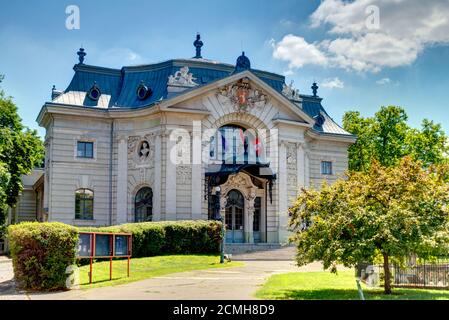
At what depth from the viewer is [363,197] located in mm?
18484

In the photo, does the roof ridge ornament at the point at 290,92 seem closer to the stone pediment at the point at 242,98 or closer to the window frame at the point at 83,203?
the stone pediment at the point at 242,98

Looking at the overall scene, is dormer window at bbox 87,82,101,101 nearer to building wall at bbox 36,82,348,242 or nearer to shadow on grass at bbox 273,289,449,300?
building wall at bbox 36,82,348,242

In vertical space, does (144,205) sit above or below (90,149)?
below

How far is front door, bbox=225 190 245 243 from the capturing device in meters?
42.4

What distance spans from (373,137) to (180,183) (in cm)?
2845

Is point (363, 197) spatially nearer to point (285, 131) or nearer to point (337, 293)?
point (337, 293)

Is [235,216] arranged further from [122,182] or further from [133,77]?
[133,77]

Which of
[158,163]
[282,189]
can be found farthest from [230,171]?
[282,189]

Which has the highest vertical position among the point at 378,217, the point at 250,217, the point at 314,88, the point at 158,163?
the point at 314,88

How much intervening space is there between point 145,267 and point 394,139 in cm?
4018

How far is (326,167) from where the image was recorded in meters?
50.2

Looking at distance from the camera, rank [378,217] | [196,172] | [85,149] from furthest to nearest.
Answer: [85,149] → [196,172] → [378,217]

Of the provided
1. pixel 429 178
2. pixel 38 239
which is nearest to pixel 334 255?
pixel 429 178

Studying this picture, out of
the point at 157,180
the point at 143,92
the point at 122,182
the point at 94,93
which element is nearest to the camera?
the point at 157,180
